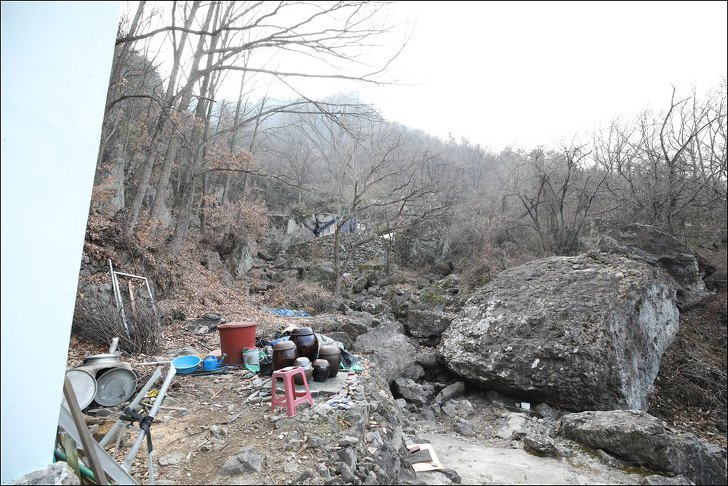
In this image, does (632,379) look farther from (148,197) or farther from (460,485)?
(148,197)

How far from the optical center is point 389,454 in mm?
3791

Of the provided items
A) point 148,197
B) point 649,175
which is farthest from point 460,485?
point 148,197

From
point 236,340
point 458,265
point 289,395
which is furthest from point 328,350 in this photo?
point 458,265

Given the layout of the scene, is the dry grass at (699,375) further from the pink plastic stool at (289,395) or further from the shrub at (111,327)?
the shrub at (111,327)

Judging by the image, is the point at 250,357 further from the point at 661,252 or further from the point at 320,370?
the point at 661,252

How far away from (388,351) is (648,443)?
14.2ft

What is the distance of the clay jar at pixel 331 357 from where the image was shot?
5031mm

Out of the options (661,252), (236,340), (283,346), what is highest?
(661,252)

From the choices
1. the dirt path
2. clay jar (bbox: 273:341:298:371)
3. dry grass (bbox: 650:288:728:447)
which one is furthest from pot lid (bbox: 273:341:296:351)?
dry grass (bbox: 650:288:728:447)

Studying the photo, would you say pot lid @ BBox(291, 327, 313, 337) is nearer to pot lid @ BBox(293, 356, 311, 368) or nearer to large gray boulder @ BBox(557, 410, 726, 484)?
pot lid @ BBox(293, 356, 311, 368)

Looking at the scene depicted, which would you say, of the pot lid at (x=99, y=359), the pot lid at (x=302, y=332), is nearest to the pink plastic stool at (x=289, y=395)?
Result: the pot lid at (x=302, y=332)

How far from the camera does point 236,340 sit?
578cm

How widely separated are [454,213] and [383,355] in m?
11.5

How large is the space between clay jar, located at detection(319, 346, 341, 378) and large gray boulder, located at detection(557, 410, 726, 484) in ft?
9.56
